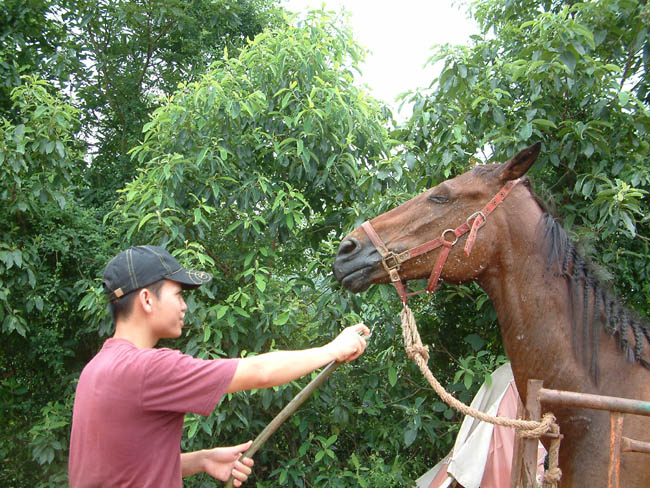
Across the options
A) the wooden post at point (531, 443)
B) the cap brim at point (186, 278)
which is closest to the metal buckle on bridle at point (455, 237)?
the wooden post at point (531, 443)

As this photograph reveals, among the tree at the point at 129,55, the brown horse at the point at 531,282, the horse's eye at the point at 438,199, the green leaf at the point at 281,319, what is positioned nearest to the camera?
the brown horse at the point at 531,282

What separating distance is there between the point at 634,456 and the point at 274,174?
2.87m

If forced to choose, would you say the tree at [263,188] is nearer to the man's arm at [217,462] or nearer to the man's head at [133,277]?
the man's arm at [217,462]

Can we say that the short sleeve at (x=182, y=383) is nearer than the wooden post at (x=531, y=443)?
Yes

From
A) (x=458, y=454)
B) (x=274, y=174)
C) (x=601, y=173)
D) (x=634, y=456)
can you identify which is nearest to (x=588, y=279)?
(x=634, y=456)

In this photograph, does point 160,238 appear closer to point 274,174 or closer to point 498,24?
point 274,174

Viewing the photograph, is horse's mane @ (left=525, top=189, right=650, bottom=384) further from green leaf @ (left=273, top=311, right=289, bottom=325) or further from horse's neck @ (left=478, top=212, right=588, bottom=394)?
green leaf @ (left=273, top=311, right=289, bottom=325)

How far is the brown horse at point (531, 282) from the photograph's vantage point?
2.14 m

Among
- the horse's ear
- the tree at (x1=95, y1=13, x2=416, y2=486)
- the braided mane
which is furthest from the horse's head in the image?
the tree at (x1=95, y1=13, x2=416, y2=486)

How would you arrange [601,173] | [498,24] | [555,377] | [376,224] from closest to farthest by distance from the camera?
[555,377] < [376,224] < [601,173] < [498,24]

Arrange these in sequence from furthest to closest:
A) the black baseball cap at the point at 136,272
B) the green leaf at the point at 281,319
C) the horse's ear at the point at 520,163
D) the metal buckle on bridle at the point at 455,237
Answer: the green leaf at the point at 281,319 < the metal buckle on bridle at the point at 455,237 < the horse's ear at the point at 520,163 < the black baseball cap at the point at 136,272

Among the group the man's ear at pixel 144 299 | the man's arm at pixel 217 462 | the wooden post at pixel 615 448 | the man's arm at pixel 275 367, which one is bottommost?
the wooden post at pixel 615 448

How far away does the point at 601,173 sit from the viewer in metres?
3.53

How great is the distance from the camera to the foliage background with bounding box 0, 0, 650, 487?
11.9 ft
